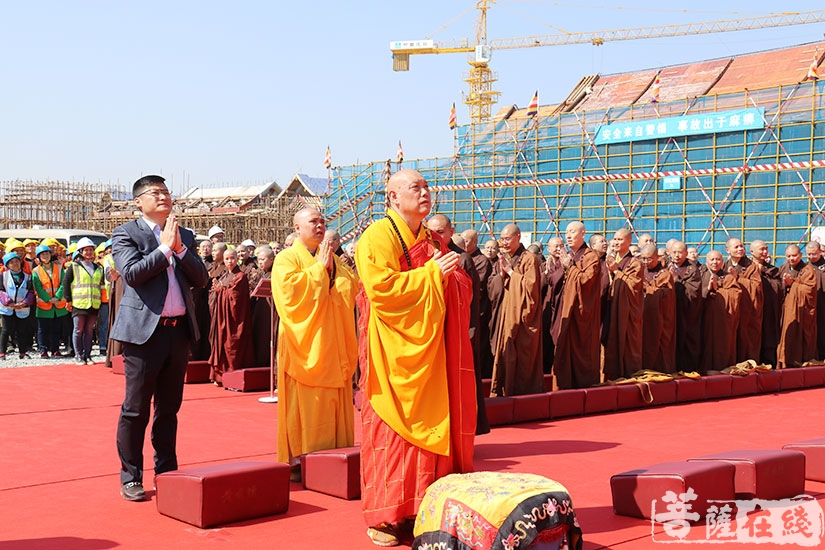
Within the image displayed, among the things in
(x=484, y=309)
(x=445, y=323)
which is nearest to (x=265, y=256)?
(x=484, y=309)

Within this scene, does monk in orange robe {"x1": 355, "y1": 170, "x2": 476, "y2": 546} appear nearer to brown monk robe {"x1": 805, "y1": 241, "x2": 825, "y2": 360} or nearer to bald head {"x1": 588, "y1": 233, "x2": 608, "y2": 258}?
bald head {"x1": 588, "y1": 233, "x2": 608, "y2": 258}

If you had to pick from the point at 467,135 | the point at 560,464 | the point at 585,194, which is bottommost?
the point at 560,464

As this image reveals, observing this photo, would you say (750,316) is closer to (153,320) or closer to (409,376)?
(409,376)

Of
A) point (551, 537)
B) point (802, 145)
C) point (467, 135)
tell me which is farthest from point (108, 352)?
point (467, 135)

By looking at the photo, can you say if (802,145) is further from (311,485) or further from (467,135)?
(311,485)

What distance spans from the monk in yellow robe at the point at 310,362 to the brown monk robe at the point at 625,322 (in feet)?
12.7

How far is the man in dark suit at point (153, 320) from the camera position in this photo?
4.36 meters

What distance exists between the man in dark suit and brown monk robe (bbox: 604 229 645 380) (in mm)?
4828

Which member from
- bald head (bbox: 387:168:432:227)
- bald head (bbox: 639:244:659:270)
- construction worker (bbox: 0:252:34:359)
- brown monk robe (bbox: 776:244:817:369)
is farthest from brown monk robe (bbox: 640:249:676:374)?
construction worker (bbox: 0:252:34:359)

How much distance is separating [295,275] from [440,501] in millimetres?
2046

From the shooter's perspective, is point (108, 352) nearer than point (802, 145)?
Yes

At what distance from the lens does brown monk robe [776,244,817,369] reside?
1055cm

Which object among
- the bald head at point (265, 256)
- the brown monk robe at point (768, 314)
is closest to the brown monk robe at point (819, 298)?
the brown monk robe at point (768, 314)

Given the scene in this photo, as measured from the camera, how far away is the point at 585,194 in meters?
24.3
